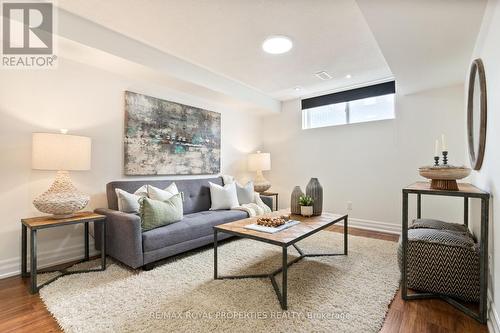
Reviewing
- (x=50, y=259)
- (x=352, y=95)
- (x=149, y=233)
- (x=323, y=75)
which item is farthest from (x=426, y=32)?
(x=50, y=259)

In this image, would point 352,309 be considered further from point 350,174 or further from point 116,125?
point 116,125

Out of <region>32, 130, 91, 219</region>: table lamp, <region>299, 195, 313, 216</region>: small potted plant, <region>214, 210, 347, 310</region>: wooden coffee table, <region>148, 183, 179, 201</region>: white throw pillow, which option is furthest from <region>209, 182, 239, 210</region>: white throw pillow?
<region>32, 130, 91, 219</region>: table lamp

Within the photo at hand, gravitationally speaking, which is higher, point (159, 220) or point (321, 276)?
point (159, 220)

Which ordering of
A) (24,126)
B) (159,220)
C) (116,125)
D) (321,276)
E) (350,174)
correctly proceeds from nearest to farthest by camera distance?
(321,276), (24,126), (159,220), (116,125), (350,174)

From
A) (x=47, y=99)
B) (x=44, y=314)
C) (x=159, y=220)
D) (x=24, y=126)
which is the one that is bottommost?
(x=44, y=314)

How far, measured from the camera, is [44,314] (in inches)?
64.7

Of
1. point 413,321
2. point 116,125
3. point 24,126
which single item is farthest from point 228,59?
point 413,321

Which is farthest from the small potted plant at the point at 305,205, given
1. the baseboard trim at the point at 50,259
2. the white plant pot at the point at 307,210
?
the baseboard trim at the point at 50,259

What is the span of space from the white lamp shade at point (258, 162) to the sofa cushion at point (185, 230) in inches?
56.0

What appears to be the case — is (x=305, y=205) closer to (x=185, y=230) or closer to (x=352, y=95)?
(x=185, y=230)

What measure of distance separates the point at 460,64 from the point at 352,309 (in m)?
2.72

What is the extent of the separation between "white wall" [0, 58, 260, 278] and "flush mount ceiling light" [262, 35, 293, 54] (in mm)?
Result: 1591

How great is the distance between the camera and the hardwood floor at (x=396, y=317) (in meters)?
1.50

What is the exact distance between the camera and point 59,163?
2137 mm
